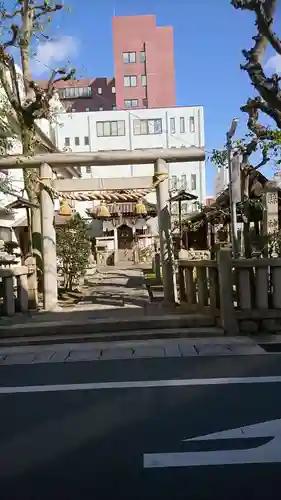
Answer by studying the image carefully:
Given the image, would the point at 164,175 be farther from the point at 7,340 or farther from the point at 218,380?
the point at 218,380

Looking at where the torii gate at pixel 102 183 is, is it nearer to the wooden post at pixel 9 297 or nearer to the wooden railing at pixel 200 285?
the wooden railing at pixel 200 285

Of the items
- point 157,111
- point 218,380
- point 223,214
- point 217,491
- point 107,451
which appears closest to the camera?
point 217,491

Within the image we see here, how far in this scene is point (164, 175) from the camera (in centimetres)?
1084

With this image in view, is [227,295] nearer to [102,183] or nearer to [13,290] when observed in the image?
[13,290]

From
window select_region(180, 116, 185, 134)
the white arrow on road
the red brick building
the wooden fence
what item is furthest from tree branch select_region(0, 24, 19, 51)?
the red brick building

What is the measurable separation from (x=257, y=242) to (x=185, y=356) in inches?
297

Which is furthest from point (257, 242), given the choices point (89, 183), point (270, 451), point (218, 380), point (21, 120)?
point (270, 451)

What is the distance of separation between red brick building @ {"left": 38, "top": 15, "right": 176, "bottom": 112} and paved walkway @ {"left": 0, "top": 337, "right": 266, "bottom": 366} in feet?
176

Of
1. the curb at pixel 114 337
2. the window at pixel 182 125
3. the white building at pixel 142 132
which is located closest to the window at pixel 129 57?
the white building at pixel 142 132

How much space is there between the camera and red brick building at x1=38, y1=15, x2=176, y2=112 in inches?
2282

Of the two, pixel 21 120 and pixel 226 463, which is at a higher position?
pixel 21 120

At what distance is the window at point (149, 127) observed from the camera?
47.9 metres

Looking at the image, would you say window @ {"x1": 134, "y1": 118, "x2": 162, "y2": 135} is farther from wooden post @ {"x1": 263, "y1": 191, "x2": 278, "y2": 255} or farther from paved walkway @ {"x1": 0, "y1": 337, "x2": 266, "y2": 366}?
paved walkway @ {"x1": 0, "y1": 337, "x2": 266, "y2": 366}

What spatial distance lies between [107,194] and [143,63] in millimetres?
51270
